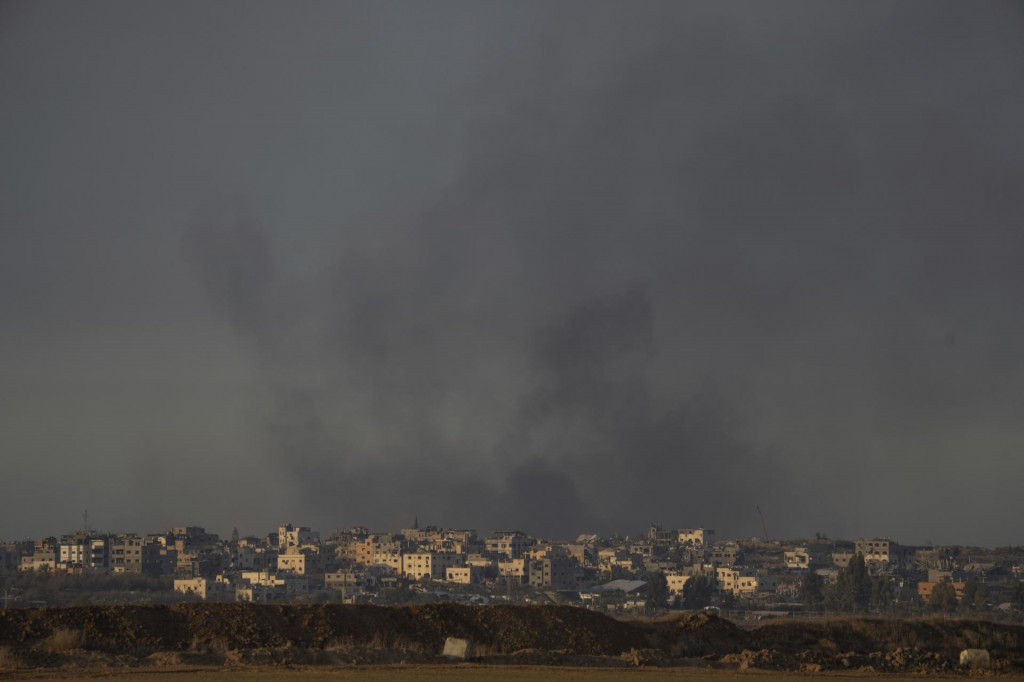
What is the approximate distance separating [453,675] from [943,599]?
9795cm

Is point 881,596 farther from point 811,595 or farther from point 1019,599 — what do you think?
point 1019,599

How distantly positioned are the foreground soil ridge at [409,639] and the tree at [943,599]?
66.1 m

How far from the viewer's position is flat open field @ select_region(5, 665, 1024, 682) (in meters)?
39.8

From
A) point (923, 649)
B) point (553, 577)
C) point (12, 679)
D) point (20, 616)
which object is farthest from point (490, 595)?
point (12, 679)

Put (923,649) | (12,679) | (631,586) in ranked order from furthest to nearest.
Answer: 1. (631,586)
2. (923,649)
3. (12,679)

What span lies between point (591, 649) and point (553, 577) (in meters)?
145

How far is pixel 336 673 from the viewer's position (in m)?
41.8

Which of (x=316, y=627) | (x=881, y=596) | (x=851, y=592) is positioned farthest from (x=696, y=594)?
A: (x=316, y=627)

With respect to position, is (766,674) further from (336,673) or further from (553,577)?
(553,577)

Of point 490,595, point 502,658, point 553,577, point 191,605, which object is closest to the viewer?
point 502,658

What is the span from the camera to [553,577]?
19700cm

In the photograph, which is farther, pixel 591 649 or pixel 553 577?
pixel 553 577

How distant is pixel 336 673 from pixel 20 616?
15.1m

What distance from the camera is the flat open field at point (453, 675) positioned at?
131 ft
